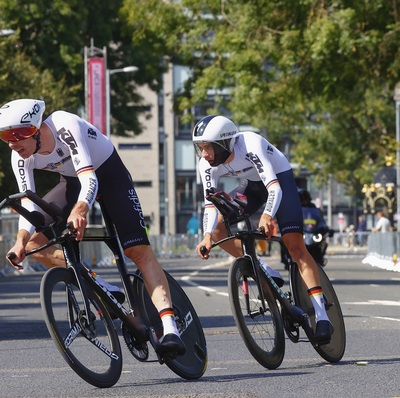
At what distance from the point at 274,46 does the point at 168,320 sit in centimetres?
2281

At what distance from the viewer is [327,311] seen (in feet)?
32.9

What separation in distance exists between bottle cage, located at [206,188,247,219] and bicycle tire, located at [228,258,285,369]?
0.29 metres

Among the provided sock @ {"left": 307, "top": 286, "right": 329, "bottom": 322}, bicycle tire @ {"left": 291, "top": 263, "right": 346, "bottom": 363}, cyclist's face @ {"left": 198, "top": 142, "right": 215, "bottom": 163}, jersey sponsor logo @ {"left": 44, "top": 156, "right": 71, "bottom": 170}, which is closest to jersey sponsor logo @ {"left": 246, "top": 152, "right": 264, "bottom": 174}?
cyclist's face @ {"left": 198, "top": 142, "right": 215, "bottom": 163}

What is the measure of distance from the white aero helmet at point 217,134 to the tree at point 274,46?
19459 millimetres

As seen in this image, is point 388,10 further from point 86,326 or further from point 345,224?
point 345,224

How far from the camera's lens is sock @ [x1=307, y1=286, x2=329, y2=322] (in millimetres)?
9805

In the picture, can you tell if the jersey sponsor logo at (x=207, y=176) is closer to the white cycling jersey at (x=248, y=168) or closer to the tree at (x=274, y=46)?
the white cycling jersey at (x=248, y=168)

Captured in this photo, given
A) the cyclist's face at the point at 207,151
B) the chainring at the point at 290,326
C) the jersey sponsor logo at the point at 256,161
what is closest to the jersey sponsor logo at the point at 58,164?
the cyclist's face at the point at 207,151

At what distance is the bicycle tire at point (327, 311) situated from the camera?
975 centimetres

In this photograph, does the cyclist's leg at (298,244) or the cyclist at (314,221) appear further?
the cyclist at (314,221)

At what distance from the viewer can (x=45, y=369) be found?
384 inches

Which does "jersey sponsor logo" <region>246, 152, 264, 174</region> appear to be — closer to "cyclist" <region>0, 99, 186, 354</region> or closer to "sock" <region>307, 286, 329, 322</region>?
"sock" <region>307, 286, 329, 322</region>

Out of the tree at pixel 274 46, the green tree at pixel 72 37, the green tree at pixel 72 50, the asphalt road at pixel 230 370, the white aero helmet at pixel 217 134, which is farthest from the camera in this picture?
the green tree at pixel 72 37

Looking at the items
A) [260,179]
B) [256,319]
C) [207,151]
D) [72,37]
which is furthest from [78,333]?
Result: [72,37]
